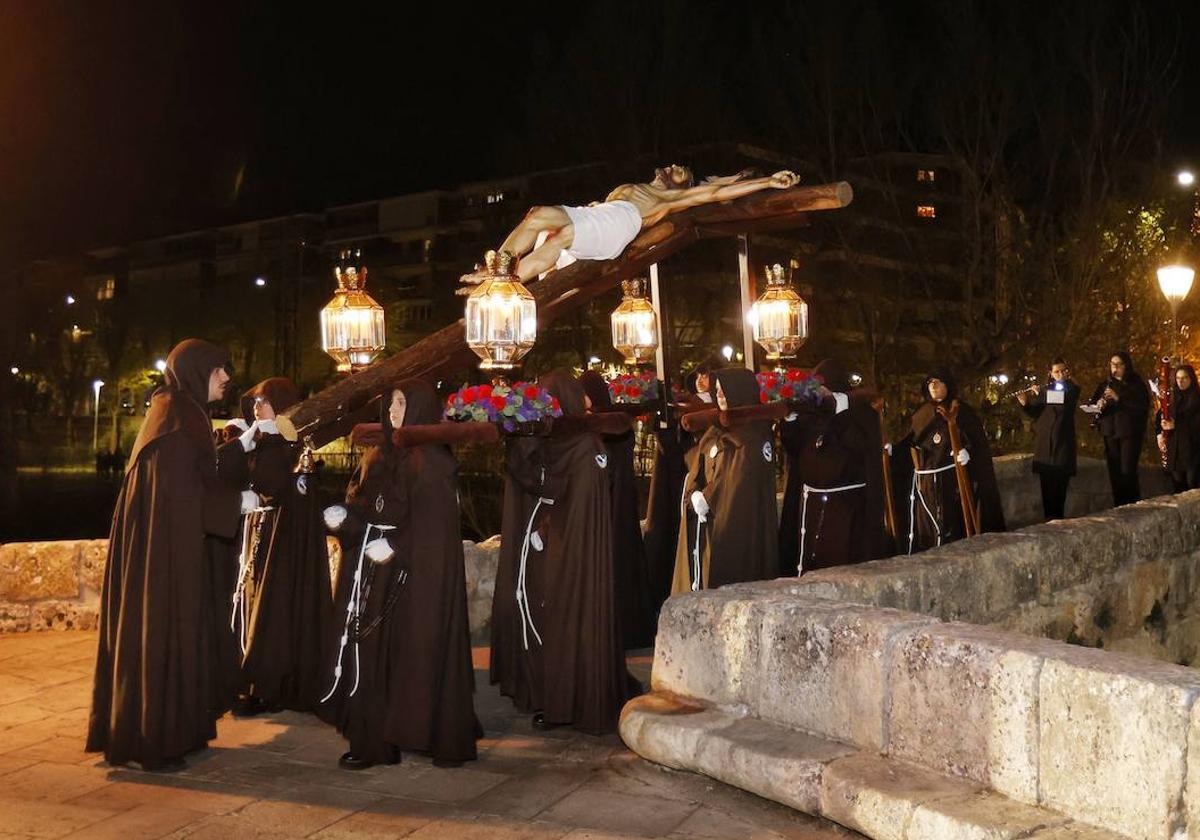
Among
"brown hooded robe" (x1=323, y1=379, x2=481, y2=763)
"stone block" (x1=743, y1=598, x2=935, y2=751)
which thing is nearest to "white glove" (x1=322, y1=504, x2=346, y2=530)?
"brown hooded robe" (x1=323, y1=379, x2=481, y2=763)

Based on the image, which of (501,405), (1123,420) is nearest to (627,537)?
(501,405)

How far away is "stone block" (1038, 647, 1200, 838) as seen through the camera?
12.6 ft

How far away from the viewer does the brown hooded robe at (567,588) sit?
6.86m

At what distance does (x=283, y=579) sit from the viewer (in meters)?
7.41

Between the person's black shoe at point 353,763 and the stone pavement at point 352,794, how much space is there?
6cm

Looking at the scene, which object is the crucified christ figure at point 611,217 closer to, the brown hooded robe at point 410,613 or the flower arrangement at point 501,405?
the flower arrangement at point 501,405

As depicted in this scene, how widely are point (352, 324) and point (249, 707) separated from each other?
2747 millimetres

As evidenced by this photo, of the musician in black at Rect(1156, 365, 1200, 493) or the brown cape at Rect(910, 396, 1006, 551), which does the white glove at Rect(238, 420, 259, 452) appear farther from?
the musician in black at Rect(1156, 365, 1200, 493)

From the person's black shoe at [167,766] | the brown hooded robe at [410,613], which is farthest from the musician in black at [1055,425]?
the person's black shoe at [167,766]

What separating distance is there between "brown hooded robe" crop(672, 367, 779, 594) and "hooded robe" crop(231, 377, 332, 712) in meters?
2.81

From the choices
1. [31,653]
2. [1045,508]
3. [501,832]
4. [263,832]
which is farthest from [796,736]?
[1045,508]

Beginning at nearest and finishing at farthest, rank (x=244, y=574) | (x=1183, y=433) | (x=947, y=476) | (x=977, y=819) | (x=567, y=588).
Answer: (x=977, y=819) → (x=567, y=588) → (x=244, y=574) → (x=947, y=476) → (x=1183, y=433)

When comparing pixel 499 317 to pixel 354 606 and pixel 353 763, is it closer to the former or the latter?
pixel 354 606

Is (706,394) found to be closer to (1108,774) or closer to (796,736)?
(796,736)
